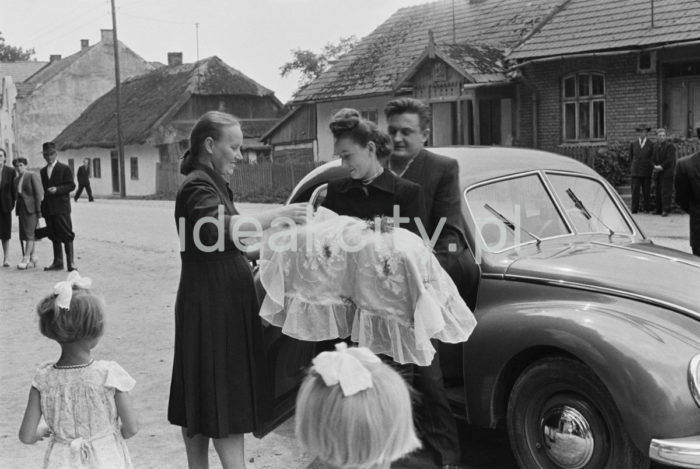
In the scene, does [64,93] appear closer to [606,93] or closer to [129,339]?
[606,93]

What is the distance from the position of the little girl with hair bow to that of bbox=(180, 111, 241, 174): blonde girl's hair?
2048 millimetres

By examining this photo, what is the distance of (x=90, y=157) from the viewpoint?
5153 cm

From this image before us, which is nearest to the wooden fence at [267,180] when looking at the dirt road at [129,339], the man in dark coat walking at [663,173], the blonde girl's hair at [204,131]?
the dirt road at [129,339]

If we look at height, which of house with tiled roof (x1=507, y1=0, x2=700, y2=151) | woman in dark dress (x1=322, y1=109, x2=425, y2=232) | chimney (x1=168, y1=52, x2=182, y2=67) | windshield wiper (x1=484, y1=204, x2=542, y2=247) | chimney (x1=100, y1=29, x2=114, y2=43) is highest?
chimney (x1=100, y1=29, x2=114, y2=43)

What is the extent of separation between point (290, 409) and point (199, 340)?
3.59ft

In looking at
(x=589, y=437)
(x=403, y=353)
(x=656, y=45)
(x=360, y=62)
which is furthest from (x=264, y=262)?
(x=360, y=62)

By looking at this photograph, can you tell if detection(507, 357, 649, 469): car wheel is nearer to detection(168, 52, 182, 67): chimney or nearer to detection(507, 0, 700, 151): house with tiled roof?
detection(507, 0, 700, 151): house with tiled roof

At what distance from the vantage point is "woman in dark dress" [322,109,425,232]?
4.36 meters

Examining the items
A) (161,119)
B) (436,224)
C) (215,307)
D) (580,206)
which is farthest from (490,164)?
(161,119)

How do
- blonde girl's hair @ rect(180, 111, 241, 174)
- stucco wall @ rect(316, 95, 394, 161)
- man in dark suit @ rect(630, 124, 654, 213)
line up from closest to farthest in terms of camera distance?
blonde girl's hair @ rect(180, 111, 241, 174)
man in dark suit @ rect(630, 124, 654, 213)
stucco wall @ rect(316, 95, 394, 161)

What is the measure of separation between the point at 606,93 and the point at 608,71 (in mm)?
582

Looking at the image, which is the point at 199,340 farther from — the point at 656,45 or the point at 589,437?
the point at 656,45

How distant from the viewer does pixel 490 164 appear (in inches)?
216

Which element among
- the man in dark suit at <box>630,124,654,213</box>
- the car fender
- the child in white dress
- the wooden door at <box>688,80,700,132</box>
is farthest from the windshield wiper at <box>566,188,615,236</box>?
the wooden door at <box>688,80,700,132</box>
